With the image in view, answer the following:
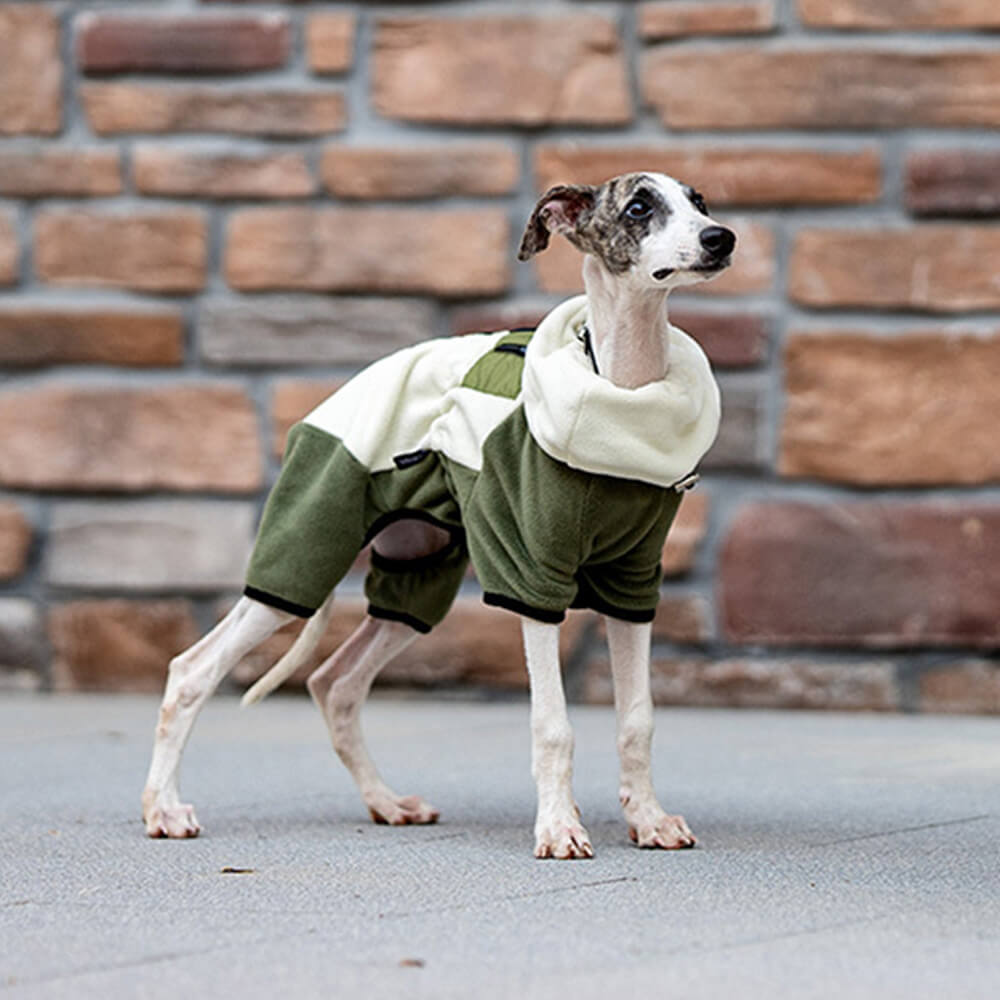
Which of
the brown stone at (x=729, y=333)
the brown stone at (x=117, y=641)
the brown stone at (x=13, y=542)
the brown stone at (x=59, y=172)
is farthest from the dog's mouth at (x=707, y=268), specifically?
the brown stone at (x=13, y=542)

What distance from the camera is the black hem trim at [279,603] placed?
331 cm

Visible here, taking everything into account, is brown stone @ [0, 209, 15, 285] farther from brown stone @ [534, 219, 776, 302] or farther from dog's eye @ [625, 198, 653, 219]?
dog's eye @ [625, 198, 653, 219]

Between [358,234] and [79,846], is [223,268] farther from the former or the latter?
[79,846]

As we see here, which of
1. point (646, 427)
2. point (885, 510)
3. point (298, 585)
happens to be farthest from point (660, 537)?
point (885, 510)

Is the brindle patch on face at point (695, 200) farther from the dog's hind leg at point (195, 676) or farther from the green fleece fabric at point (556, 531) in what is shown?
the dog's hind leg at point (195, 676)

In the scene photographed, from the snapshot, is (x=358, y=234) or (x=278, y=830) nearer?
(x=278, y=830)

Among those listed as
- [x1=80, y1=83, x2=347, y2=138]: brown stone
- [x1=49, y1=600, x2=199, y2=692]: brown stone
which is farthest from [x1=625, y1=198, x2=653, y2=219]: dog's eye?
[x1=49, y1=600, x2=199, y2=692]: brown stone

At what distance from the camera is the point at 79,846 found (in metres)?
3.04

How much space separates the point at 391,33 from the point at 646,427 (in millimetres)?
2539

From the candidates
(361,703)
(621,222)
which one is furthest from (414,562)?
(621,222)

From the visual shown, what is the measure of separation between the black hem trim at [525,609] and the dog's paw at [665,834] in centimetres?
37

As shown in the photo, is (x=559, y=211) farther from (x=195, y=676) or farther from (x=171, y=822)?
(x=171, y=822)

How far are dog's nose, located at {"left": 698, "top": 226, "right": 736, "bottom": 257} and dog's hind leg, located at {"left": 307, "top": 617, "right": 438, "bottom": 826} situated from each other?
1010mm

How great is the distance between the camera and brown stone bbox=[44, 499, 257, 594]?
5.21 metres
